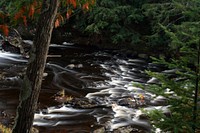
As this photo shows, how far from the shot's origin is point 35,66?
4.69m

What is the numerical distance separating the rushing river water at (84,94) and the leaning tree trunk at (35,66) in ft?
6.41

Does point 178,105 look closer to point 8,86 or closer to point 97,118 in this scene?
point 97,118

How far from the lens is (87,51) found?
19.5 meters

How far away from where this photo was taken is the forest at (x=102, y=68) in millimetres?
4680

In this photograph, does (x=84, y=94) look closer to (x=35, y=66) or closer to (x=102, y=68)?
(x=102, y=68)

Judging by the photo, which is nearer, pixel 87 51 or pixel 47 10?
pixel 47 10

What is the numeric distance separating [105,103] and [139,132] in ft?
7.78

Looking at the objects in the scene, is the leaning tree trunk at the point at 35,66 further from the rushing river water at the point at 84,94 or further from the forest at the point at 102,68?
the rushing river water at the point at 84,94

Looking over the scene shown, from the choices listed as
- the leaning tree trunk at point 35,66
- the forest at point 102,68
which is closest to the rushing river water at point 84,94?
the forest at point 102,68

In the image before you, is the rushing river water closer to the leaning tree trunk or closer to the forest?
the forest

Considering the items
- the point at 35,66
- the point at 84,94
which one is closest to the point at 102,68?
the point at 84,94

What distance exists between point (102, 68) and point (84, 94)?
450 cm

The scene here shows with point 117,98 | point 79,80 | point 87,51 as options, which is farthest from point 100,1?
point 117,98

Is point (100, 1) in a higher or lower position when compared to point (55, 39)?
higher
